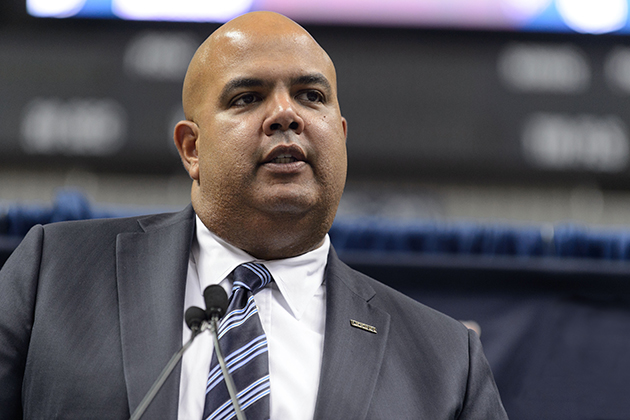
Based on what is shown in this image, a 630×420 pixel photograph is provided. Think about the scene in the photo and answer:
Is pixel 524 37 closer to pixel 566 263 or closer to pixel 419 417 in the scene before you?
pixel 566 263

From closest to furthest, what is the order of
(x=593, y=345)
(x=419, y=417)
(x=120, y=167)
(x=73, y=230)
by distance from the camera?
(x=419, y=417) → (x=73, y=230) → (x=593, y=345) → (x=120, y=167)

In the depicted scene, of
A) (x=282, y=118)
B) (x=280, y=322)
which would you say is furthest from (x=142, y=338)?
(x=282, y=118)

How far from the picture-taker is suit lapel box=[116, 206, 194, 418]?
137cm

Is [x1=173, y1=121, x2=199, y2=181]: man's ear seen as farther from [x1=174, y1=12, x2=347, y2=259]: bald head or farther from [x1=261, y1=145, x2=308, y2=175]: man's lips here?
[x1=261, y1=145, x2=308, y2=175]: man's lips

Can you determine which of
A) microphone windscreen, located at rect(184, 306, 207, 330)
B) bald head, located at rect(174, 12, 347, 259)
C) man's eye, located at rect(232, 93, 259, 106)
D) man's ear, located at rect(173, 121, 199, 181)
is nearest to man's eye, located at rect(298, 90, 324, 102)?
bald head, located at rect(174, 12, 347, 259)

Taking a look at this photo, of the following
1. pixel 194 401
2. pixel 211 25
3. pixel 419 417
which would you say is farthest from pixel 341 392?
pixel 211 25

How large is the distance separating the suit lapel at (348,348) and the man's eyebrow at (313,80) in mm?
468

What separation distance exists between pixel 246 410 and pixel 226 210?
477 millimetres

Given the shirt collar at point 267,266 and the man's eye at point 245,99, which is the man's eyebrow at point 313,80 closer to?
the man's eye at point 245,99

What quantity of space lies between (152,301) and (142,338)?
10 centimetres

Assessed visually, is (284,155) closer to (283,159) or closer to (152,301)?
(283,159)

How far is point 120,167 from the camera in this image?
3.55 metres

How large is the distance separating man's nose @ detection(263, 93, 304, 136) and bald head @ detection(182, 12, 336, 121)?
0.45ft

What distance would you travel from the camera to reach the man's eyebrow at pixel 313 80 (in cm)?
163
